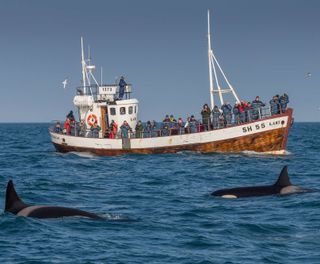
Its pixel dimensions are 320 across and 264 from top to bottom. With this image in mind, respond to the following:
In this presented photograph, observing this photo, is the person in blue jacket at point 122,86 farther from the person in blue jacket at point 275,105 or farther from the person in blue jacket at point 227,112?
the person in blue jacket at point 275,105

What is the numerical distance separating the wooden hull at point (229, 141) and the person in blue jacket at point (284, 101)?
0.38 meters

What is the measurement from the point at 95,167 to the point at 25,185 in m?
13.6

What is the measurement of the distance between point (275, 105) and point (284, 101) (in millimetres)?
1004

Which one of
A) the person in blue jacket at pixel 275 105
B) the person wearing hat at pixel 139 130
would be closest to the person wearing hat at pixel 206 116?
the person in blue jacket at pixel 275 105

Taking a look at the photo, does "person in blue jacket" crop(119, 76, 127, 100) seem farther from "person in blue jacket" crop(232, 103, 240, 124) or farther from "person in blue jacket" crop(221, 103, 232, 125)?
"person in blue jacket" crop(232, 103, 240, 124)

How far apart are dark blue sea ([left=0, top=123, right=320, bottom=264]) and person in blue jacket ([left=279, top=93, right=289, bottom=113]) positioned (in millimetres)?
13321

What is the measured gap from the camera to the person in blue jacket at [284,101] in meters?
52.9

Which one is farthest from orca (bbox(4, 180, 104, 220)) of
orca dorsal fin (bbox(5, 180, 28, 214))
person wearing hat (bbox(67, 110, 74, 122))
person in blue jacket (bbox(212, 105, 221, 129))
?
person wearing hat (bbox(67, 110, 74, 122))

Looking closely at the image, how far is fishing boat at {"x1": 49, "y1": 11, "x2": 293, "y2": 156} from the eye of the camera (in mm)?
53906

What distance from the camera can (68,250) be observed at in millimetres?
17578

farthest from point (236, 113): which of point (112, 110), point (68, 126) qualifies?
point (68, 126)

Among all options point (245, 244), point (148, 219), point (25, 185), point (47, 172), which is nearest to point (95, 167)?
point (47, 172)

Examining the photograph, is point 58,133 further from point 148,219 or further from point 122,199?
point 148,219

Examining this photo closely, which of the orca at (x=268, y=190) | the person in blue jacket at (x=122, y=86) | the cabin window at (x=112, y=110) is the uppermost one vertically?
the person in blue jacket at (x=122, y=86)
